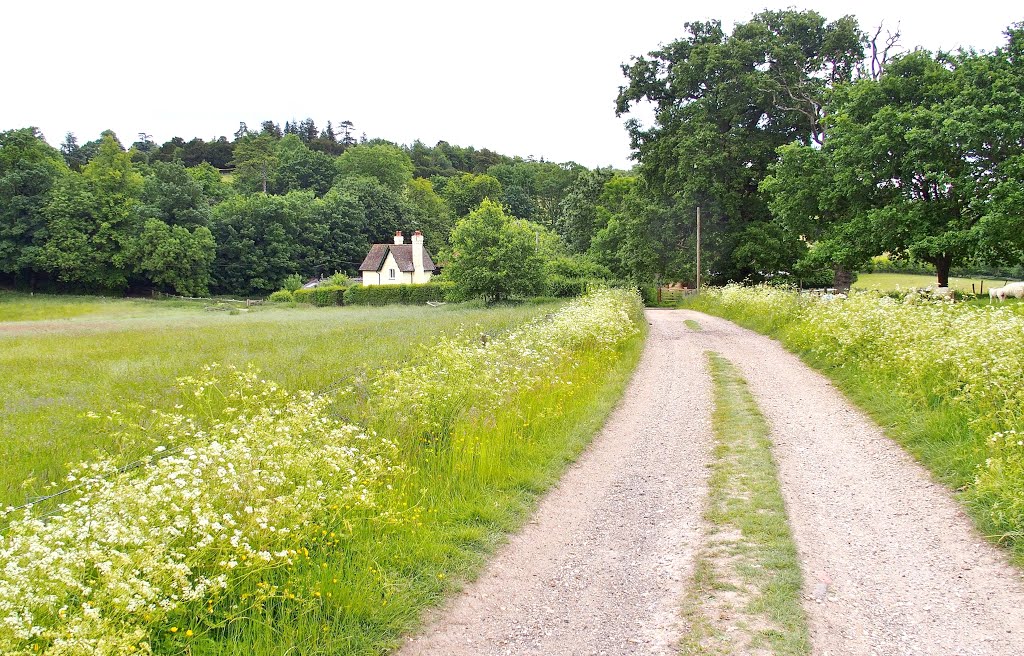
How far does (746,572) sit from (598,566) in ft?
3.74

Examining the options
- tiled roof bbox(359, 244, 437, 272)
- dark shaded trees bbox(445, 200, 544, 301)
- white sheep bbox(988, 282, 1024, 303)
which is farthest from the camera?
tiled roof bbox(359, 244, 437, 272)

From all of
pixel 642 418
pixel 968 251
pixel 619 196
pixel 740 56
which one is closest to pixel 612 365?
pixel 642 418

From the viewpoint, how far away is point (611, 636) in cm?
403

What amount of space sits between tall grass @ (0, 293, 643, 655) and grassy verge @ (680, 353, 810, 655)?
179cm

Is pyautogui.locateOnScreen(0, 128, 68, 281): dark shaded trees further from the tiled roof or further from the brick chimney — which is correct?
the brick chimney

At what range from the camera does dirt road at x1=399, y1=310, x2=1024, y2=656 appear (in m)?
3.98

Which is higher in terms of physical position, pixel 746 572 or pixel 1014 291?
pixel 1014 291

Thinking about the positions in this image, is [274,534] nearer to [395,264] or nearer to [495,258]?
[495,258]

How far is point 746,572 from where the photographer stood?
469 cm

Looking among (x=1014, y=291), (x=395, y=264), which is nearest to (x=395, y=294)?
(x=395, y=264)

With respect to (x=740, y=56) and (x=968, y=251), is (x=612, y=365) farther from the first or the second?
(x=740, y=56)

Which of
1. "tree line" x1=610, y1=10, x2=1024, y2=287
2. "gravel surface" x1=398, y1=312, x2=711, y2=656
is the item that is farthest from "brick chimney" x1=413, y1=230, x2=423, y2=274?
"gravel surface" x1=398, y1=312, x2=711, y2=656

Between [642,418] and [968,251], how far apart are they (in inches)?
808

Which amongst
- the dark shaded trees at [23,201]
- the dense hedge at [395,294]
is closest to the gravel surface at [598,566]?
the dense hedge at [395,294]
